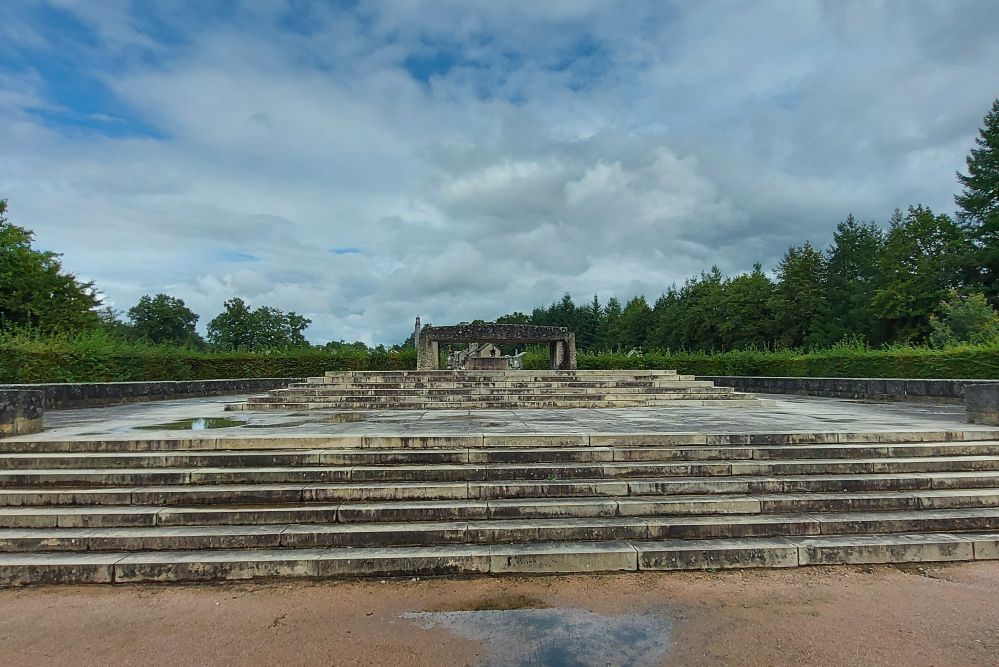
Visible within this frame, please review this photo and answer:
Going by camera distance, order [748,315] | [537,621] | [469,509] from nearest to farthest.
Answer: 1. [537,621]
2. [469,509]
3. [748,315]

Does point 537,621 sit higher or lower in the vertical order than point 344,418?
lower

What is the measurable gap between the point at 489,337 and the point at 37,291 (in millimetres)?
22937

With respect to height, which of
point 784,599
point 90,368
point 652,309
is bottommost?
point 784,599

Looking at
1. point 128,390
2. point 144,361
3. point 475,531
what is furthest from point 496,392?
point 144,361

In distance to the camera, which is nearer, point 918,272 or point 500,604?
point 500,604

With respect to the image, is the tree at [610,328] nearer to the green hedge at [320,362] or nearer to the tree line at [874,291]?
the tree line at [874,291]

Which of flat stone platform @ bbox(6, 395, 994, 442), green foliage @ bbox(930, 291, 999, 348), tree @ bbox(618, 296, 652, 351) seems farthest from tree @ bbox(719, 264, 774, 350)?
flat stone platform @ bbox(6, 395, 994, 442)

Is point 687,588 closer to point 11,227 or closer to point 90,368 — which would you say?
point 90,368

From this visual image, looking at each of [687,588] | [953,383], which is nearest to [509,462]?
[687,588]

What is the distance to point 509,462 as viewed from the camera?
588 cm

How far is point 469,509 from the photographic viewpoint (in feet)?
16.4

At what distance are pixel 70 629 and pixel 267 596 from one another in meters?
1.24

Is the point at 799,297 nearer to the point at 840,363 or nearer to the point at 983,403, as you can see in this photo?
the point at 840,363

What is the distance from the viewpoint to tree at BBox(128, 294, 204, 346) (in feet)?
178
